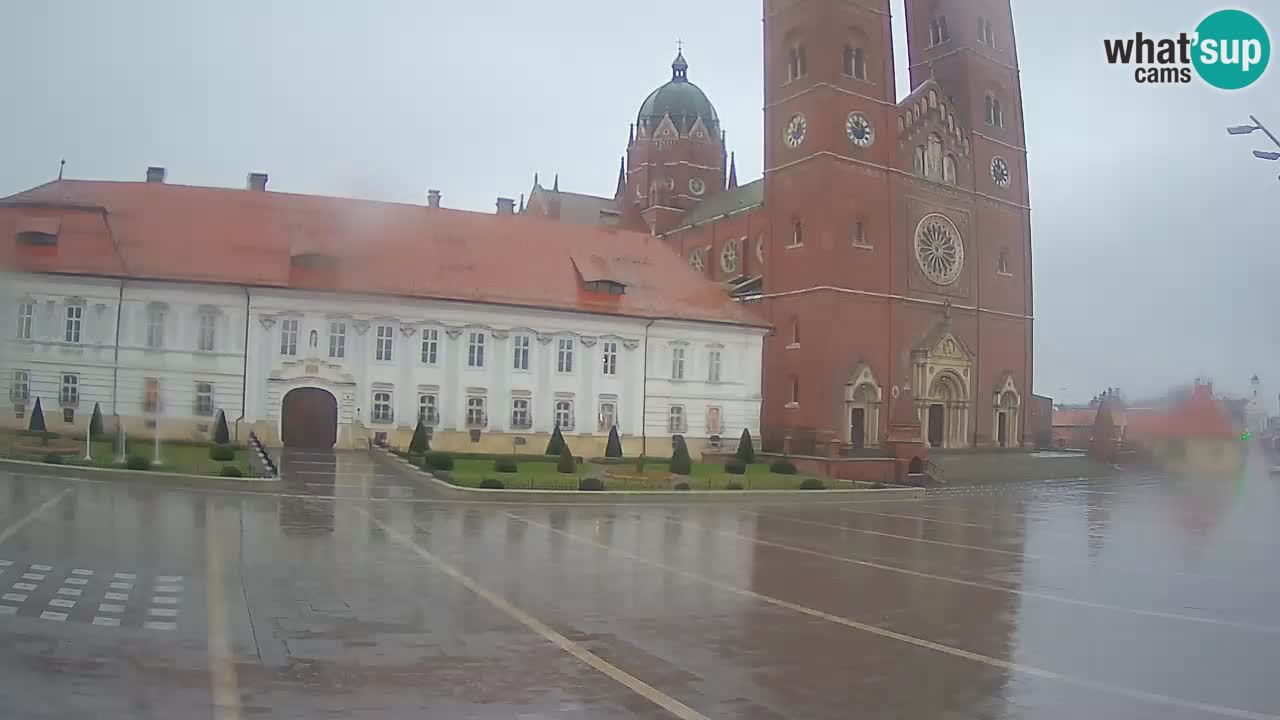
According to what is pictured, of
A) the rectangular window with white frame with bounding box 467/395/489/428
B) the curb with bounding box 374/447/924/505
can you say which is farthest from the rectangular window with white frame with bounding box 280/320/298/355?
the curb with bounding box 374/447/924/505

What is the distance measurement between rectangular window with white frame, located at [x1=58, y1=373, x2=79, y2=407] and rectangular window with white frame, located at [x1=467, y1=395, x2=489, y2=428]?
16.0 metres

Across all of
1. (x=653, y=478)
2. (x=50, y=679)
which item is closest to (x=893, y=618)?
(x=50, y=679)

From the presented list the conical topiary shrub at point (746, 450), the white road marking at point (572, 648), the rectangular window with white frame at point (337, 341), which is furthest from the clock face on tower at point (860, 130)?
the white road marking at point (572, 648)

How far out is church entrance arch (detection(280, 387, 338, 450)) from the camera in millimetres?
39844

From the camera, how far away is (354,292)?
41.2m

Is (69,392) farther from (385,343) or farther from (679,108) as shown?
(679,108)

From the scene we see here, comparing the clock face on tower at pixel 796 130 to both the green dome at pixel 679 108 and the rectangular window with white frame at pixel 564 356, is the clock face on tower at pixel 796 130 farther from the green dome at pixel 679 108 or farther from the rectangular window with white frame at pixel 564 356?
the green dome at pixel 679 108

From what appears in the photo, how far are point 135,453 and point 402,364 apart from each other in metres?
14.9

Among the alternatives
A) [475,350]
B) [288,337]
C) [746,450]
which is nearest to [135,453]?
[288,337]

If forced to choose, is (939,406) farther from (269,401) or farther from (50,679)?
(50,679)

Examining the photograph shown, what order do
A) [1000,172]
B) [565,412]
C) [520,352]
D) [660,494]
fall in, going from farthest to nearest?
[1000,172], [565,412], [520,352], [660,494]

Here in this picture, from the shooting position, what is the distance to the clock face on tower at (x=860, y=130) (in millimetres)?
49469

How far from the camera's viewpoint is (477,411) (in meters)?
42.9

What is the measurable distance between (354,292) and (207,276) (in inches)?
223
